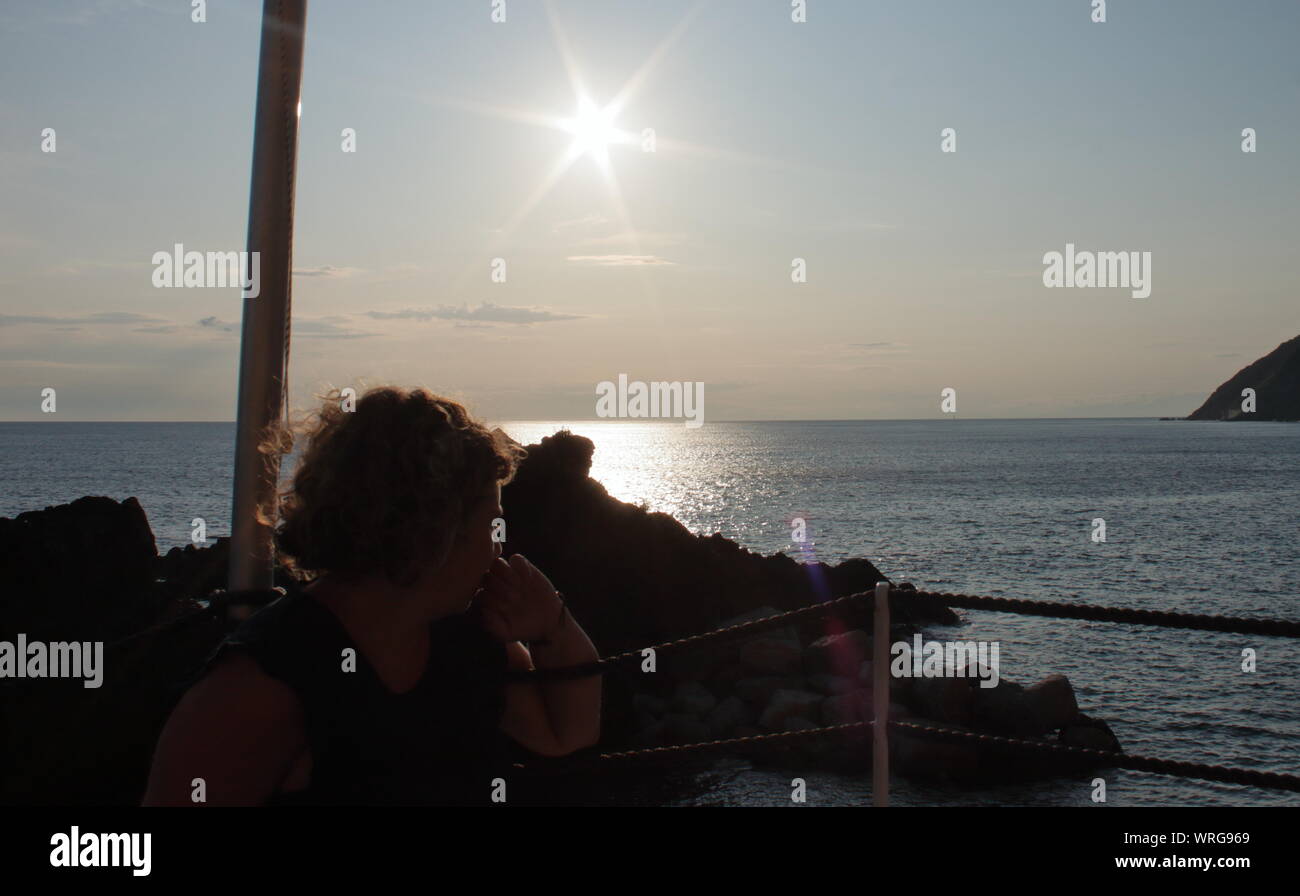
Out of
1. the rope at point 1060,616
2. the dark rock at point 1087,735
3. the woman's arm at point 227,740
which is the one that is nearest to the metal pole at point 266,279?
the rope at point 1060,616

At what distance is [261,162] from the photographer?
3.81 metres

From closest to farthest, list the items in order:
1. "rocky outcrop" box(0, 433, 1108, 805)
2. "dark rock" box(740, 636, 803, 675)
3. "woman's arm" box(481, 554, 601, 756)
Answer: "woman's arm" box(481, 554, 601, 756) < "rocky outcrop" box(0, 433, 1108, 805) < "dark rock" box(740, 636, 803, 675)

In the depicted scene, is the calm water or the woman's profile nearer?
the woman's profile

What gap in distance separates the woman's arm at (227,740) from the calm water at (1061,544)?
17.0 metres

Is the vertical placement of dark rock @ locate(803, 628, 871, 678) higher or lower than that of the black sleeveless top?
lower

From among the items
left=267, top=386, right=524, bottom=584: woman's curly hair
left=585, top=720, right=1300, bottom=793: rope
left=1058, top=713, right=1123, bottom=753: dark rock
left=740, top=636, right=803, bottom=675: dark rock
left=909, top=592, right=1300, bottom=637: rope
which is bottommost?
left=1058, top=713, right=1123, bottom=753: dark rock

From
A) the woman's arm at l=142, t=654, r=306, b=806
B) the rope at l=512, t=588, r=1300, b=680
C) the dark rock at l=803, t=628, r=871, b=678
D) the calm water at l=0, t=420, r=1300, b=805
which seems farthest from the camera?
the dark rock at l=803, t=628, r=871, b=678

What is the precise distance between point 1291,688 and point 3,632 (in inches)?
1211

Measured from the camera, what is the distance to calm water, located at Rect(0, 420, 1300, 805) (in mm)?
20953

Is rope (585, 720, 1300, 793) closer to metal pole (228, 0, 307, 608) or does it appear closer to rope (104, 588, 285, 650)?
rope (104, 588, 285, 650)

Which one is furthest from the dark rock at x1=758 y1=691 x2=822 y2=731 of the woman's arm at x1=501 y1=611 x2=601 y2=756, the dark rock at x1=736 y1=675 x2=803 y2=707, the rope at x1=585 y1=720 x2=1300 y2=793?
the woman's arm at x1=501 y1=611 x2=601 y2=756

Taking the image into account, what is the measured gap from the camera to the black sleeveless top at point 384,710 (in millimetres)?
1770
